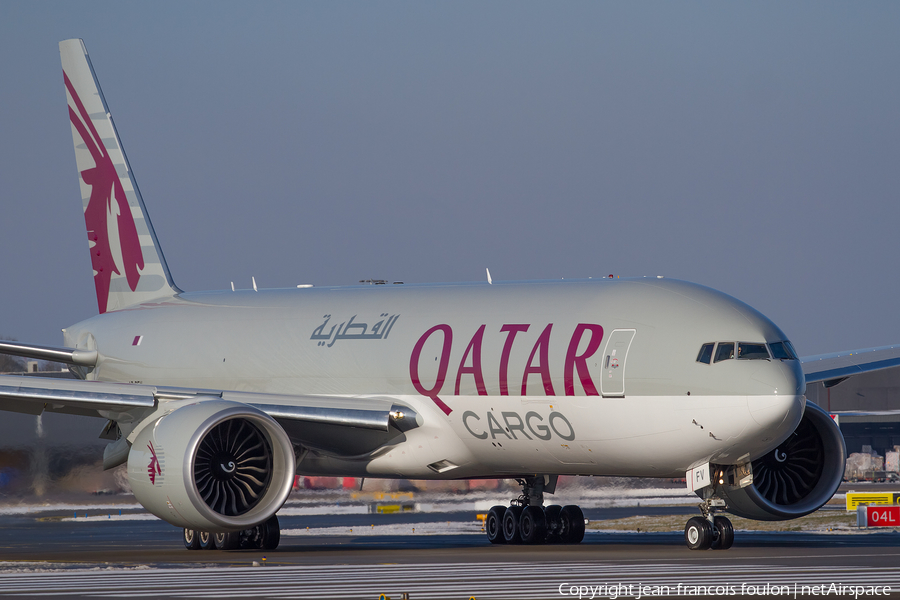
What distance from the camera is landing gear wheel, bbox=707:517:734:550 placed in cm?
1769

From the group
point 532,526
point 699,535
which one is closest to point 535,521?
point 532,526

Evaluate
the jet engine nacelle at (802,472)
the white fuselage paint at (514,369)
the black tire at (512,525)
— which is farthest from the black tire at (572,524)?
the jet engine nacelle at (802,472)

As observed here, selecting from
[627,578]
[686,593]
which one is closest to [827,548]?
[627,578]

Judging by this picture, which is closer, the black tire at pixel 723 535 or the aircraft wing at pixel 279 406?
the black tire at pixel 723 535

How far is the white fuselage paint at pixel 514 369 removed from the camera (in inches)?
678

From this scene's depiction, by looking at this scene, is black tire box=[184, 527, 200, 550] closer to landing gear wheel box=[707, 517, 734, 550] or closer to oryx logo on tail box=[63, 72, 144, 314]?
oryx logo on tail box=[63, 72, 144, 314]

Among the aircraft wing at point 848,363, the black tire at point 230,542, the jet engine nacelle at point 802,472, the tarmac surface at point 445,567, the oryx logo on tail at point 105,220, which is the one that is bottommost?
the tarmac surface at point 445,567

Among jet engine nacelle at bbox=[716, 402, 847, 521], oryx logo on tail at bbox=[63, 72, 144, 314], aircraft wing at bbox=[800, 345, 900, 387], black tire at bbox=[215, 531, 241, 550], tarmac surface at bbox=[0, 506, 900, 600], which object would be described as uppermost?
oryx logo on tail at bbox=[63, 72, 144, 314]

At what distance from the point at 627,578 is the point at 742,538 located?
926cm

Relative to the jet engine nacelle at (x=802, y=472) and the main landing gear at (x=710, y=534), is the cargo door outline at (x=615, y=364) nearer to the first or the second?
the main landing gear at (x=710, y=534)

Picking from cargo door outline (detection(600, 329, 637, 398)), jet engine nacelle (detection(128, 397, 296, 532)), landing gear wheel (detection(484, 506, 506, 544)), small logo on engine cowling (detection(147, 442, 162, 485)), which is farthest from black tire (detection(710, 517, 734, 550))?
small logo on engine cowling (detection(147, 442, 162, 485))

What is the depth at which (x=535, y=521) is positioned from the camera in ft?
71.9

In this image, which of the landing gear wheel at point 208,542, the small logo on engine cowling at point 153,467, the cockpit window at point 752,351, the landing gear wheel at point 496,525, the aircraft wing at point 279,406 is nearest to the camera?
the cockpit window at point 752,351

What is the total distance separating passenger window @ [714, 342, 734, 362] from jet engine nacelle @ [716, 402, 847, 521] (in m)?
3.52
